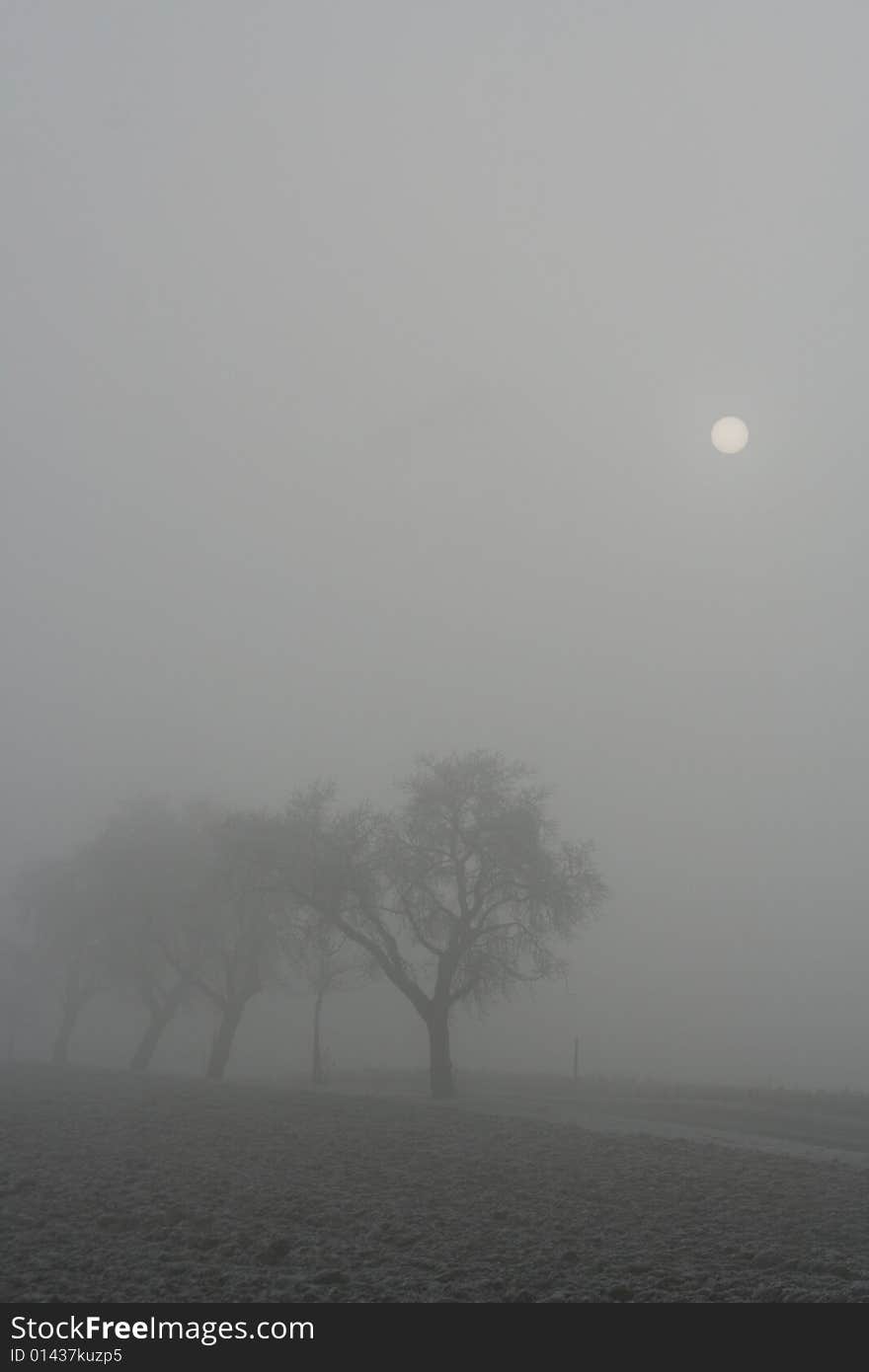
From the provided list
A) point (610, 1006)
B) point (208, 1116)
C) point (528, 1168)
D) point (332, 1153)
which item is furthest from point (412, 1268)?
point (610, 1006)

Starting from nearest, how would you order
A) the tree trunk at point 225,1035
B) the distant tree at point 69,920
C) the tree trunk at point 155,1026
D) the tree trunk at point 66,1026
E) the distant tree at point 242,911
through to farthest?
1. the distant tree at point 242,911
2. the tree trunk at point 225,1035
3. the tree trunk at point 155,1026
4. the distant tree at point 69,920
5. the tree trunk at point 66,1026

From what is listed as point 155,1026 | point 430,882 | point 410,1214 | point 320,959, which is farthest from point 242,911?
point 410,1214

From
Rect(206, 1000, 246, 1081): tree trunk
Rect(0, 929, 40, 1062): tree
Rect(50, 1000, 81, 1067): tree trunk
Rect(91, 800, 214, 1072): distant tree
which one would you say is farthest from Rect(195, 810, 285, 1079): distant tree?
Rect(0, 929, 40, 1062): tree

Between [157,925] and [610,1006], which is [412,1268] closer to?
[157,925]

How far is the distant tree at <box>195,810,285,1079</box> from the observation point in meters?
35.8

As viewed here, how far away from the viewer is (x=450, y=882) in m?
36.9

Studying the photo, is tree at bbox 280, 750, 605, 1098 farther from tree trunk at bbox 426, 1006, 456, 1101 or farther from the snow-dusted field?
the snow-dusted field

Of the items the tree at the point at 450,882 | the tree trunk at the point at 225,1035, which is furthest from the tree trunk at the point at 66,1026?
the tree at the point at 450,882

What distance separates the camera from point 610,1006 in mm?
118188

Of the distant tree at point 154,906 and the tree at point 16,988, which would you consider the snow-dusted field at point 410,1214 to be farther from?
the tree at point 16,988

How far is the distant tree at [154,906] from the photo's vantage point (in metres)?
45.2

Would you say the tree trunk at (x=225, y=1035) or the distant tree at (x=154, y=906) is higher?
the distant tree at (x=154, y=906)

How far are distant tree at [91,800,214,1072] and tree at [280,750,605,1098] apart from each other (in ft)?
35.7

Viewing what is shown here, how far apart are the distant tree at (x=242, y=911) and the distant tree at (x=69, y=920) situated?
9790 mm
